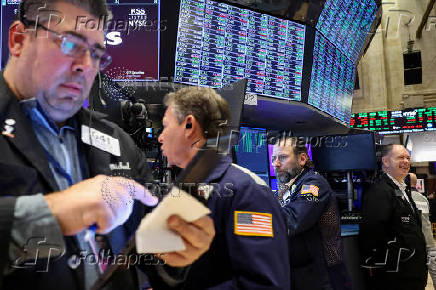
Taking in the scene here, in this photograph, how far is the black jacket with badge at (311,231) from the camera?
207cm

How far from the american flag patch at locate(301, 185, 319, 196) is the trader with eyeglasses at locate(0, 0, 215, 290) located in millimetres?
1903

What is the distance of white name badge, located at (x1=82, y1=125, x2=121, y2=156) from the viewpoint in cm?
38

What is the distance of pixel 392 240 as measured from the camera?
2.79m

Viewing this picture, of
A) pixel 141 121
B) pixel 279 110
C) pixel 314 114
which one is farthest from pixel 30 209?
pixel 314 114

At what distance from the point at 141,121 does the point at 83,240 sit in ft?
0.51

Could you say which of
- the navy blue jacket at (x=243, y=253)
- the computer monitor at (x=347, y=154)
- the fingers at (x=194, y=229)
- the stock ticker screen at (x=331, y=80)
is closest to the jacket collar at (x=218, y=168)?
the fingers at (x=194, y=229)

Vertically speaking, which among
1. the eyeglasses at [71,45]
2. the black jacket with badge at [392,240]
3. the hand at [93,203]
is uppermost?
the eyeglasses at [71,45]

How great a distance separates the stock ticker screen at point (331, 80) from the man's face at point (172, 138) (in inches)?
111

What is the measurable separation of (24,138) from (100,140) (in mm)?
74

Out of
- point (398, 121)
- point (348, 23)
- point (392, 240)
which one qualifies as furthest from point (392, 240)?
point (398, 121)

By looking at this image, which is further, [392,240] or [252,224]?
[392,240]

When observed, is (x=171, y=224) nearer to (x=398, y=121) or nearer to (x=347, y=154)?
(x=347, y=154)

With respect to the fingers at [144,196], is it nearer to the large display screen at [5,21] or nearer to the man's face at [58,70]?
the man's face at [58,70]

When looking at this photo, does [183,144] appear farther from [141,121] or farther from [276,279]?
[276,279]
